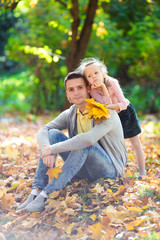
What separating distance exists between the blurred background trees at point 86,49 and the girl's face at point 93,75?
4.07m

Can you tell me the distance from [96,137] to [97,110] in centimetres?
24

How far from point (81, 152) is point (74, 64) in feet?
11.6

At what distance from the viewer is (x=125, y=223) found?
7.81 feet

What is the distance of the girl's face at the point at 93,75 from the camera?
9.59 feet

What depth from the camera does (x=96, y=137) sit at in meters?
2.65

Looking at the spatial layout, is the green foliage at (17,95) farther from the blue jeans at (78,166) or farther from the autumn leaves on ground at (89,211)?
the blue jeans at (78,166)

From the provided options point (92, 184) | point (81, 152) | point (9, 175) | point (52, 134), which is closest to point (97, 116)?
point (81, 152)

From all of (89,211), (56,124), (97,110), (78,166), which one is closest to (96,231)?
(89,211)

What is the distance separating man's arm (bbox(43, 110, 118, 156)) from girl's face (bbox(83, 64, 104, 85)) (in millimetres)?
401

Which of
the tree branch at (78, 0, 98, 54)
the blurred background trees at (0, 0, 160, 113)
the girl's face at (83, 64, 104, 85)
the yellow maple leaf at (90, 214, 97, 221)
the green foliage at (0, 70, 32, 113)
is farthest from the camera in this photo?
the green foliage at (0, 70, 32, 113)

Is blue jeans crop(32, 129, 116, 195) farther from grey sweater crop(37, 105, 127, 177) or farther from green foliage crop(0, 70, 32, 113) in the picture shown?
green foliage crop(0, 70, 32, 113)

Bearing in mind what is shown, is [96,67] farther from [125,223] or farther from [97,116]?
[125,223]

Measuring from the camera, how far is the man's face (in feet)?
9.49

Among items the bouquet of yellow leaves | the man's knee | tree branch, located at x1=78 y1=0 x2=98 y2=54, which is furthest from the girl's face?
tree branch, located at x1=78 y1=0 x2=98 y2=54
